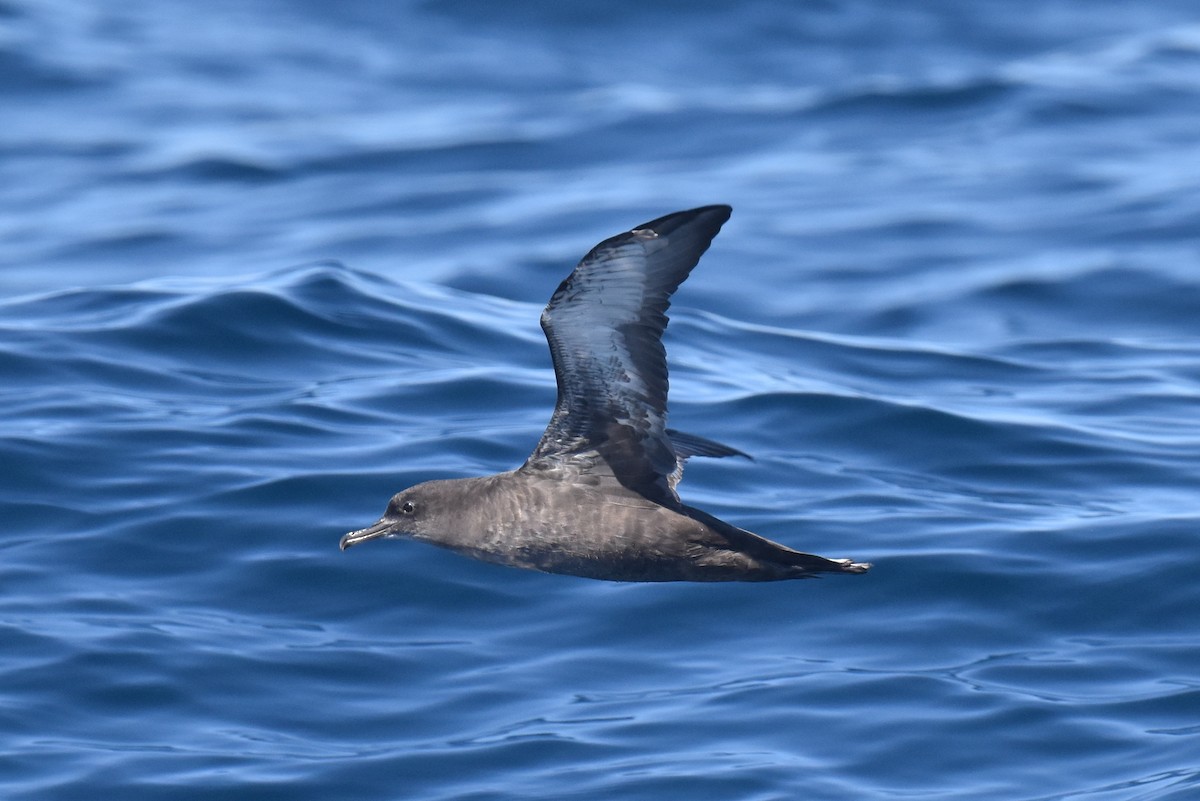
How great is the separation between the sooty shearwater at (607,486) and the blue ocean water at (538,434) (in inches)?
86.2

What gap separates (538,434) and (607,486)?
14.3 feet

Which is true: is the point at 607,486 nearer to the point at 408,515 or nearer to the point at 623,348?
the point at 623,348

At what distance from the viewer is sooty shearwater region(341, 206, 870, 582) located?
701 centimetres

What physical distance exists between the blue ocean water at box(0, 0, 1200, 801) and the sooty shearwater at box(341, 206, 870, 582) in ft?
7.19

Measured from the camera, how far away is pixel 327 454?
11.7 meters

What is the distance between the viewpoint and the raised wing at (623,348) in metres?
6.64

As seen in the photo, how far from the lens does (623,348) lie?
7.26m

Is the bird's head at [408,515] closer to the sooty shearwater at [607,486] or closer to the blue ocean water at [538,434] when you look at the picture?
the sooty shearwater at [607,486]

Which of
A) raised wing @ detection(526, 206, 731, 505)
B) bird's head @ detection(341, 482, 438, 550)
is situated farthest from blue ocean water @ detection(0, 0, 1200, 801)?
raised wing @ detection(526, 206, 731, 505)

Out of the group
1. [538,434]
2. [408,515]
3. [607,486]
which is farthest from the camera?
[538,434]

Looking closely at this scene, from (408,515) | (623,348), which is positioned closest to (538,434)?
(408,515)

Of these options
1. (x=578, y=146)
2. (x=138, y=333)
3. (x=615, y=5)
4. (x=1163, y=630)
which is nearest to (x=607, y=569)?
(x=1163, y=630)

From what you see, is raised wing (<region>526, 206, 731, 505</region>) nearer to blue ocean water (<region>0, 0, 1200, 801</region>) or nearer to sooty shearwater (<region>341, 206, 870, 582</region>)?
sooty shearwater (<region>341, 206, 870, 582</region>)

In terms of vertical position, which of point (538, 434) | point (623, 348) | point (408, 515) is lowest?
point (408, 515)
